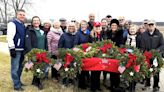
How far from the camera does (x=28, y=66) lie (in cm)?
860

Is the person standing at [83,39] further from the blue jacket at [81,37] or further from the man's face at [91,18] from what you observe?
the man's face at [91,18]

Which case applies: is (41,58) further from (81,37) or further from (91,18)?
(91,18)

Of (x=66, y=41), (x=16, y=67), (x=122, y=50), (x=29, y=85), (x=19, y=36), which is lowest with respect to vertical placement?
(x=29, y=85)

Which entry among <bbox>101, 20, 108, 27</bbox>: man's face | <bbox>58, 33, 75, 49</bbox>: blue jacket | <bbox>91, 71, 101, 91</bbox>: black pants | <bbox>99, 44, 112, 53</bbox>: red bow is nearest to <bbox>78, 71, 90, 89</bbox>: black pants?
<bbox>91, 71, 101, 91</bbox>: black pants

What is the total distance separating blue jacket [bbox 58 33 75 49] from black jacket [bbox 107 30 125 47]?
0.99 metres

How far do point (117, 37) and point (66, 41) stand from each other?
4.43 feet

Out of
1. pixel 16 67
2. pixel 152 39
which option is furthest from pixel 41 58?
pixel 152 39

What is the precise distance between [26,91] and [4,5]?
2026 inches

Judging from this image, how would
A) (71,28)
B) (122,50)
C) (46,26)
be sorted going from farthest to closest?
(46,26), (71,28), (122,50)

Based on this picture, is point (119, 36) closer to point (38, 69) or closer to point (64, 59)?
point (64, 59)

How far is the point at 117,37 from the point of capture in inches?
369

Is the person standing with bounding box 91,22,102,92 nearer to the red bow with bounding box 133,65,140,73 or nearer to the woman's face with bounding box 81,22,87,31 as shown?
the woman's face with bounding box 81,22,87,31

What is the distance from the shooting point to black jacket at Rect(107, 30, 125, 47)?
30.6ft

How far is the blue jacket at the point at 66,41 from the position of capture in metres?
9.26
